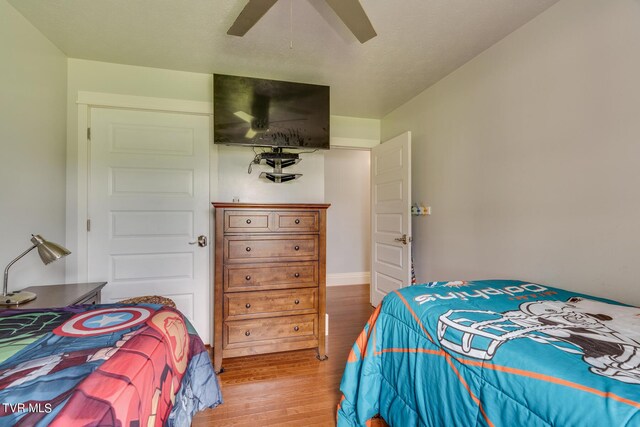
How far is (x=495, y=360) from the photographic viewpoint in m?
0.93

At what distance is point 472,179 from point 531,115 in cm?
61

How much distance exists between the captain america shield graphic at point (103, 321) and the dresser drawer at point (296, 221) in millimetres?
1278

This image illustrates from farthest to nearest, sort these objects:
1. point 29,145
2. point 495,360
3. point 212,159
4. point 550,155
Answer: point 212,159, point 29,145, point 550,155, point 495,360

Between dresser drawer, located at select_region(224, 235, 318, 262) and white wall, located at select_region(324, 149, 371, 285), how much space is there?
7.74ft

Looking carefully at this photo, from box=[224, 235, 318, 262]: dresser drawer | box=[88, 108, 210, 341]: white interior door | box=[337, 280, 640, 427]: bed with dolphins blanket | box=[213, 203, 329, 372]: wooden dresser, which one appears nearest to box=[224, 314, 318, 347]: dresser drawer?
box=[213, 203, 329, 372]: wooden dresser

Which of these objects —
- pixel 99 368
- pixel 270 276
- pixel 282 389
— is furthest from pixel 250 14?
pixel 282 389

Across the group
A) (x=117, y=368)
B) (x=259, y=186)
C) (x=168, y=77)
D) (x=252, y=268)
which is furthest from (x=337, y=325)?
(x=168, y=77)

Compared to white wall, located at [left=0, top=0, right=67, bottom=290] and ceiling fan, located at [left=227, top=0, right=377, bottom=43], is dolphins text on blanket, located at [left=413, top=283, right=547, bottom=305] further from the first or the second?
white wall, located at [left=0, top=0, right=67, bottom=290]

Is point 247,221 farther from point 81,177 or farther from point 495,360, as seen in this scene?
point 495,360

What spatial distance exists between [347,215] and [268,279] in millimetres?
2728

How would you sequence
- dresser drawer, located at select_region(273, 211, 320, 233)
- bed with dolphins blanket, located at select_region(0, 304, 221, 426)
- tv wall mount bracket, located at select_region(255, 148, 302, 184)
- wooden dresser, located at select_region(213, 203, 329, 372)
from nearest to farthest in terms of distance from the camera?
bed with dolphins blanket, located at select_region(0, 304, 221, 426)
wooden dresser, located at select_region(213, 203, 329, 372)
dresser drawer, located at select_region(273, 211, 320, 233)
tv wall mount bracket, located at select_region(255, 148, 302, 184)

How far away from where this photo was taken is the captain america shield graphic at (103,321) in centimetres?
88

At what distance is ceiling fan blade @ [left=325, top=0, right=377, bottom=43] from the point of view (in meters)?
1.34

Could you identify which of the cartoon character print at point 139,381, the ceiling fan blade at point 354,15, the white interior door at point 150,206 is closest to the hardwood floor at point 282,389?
the white interior door at point 150,206
